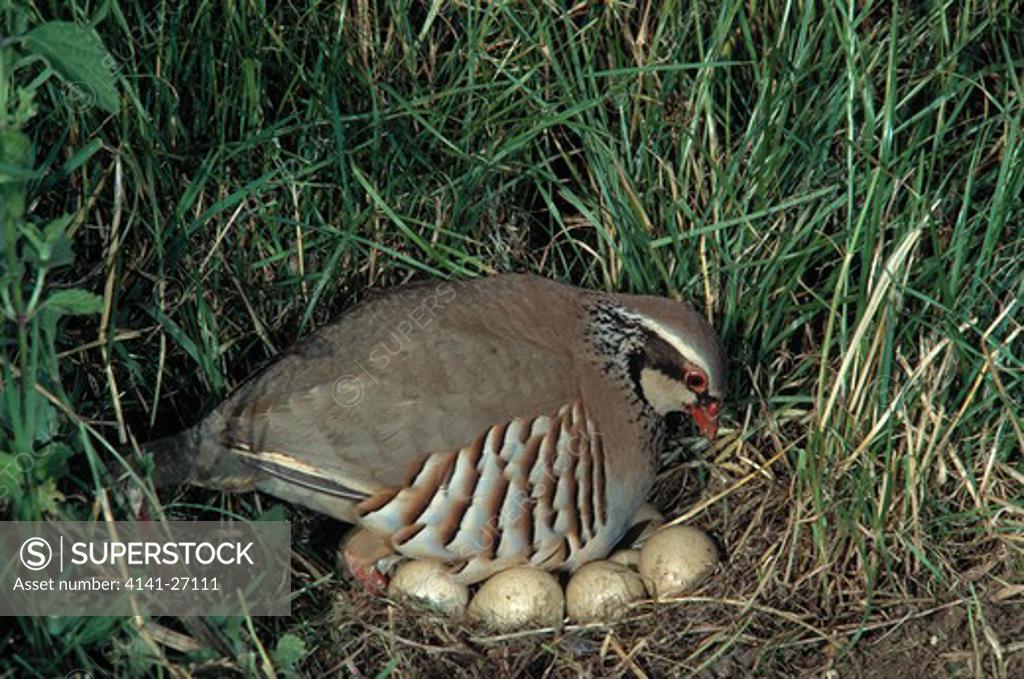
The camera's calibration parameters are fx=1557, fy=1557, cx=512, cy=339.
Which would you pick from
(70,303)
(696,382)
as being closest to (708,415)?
(696,382)

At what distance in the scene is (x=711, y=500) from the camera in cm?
412

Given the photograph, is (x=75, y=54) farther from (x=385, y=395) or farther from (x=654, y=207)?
(x=654, y=207)

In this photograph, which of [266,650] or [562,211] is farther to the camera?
[562,211]

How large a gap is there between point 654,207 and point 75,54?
1755 mm

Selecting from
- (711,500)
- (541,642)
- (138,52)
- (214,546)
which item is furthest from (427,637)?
(138,52)

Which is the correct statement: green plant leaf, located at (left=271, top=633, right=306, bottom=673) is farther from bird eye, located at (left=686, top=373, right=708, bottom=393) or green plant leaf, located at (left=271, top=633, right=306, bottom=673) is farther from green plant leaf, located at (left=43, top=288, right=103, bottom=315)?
bird eye, located at (left=686, top=373, right=708, bottom=393)

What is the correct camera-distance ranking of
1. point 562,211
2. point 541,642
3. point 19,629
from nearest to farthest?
1. point 19,629
2. point 541,642
3. point 562,211

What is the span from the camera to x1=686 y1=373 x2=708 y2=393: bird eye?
156 inches

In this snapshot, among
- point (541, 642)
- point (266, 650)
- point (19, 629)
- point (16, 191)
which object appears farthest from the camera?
point (541, 642)

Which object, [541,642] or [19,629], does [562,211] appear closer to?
[541,642]

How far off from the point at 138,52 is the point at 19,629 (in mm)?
1575

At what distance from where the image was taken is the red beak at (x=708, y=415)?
4.03 metres
